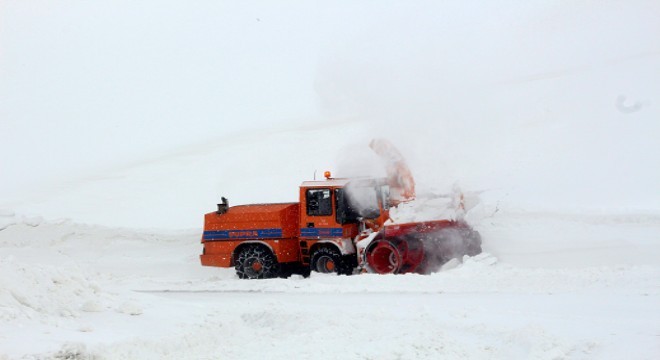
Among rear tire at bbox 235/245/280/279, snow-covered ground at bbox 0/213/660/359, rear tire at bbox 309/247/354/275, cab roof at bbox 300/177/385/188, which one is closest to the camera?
snow-covered ground at bbox 0/213/660/359

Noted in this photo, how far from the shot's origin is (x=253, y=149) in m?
25.8

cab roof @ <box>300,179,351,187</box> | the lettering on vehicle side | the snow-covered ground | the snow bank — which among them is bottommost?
the snow-covered ground

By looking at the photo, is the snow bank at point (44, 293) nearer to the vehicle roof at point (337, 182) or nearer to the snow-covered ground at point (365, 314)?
the snow-covered ground at point (365, 314)

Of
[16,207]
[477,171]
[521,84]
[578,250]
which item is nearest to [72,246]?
[16,207]

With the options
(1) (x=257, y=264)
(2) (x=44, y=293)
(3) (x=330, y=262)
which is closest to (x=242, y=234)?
(1) (x=257, y=264)

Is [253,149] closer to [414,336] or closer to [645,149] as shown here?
[645,149]

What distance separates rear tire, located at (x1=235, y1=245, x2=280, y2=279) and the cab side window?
1350 mm

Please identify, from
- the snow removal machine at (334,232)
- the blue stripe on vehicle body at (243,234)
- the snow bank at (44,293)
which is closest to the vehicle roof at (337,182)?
the snow removal machine at (334,232)

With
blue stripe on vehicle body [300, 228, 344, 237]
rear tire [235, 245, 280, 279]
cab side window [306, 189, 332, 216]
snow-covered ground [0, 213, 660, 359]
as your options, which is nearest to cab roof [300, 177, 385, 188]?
cab side window [306, 189, 332, 216]

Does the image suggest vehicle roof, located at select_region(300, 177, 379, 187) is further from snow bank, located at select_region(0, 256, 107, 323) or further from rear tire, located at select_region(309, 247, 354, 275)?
snow bank, located at select_region(0, 256, 107, 323)

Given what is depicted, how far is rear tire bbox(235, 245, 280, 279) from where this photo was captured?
13.3 meters

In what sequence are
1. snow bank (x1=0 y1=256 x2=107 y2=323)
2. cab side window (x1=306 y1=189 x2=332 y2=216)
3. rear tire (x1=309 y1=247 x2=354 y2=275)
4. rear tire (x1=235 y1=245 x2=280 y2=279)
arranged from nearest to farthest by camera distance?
1. snow bank (x1=0 y1=256 x2=107 y2=323)
2. rear tire (x1=309 y1=247 x2=354 y2=275)
3. cab side window (x1=306 y1=189 x2=332 y2=216)
4. rear tire (x1=235 y1=245 x2=280 y2=279)

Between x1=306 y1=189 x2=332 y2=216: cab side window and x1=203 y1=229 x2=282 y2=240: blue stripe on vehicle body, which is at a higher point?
x1=306 y1=189 x2=332 y2=216: cab side window

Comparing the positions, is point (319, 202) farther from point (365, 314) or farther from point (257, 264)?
point (365, 314)
